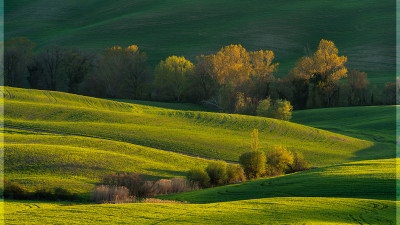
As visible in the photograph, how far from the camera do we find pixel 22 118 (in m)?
54.3

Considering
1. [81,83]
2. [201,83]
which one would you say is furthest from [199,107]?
[81,83]

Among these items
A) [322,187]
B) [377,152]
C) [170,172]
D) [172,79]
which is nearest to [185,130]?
[170,172]

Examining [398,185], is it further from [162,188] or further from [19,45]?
[19,45]

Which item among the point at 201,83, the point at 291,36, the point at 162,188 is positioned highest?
the point at 291,36

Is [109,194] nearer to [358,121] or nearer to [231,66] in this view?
[358,121]

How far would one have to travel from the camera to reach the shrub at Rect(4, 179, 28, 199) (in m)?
28.2

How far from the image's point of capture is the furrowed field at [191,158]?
18.5m

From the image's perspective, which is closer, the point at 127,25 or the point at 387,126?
the point at 387,126

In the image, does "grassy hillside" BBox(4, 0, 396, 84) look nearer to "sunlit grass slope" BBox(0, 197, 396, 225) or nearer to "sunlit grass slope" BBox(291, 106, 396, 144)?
"sunlit grass slope" BBox(291, 106, 396, 144)

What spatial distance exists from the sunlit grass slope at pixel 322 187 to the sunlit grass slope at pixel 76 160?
934 cm

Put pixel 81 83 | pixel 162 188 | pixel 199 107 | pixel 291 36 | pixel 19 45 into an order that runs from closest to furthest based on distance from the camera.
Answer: pixel 162 188 → pixel 199 107 → pixel 81 83 → pixel 19 45 → pixel 291 36

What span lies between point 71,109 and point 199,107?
1798 inches

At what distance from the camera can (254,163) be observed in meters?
39.7

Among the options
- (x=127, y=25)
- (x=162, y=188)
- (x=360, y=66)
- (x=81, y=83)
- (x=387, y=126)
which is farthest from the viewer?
(x=127, y=25)
